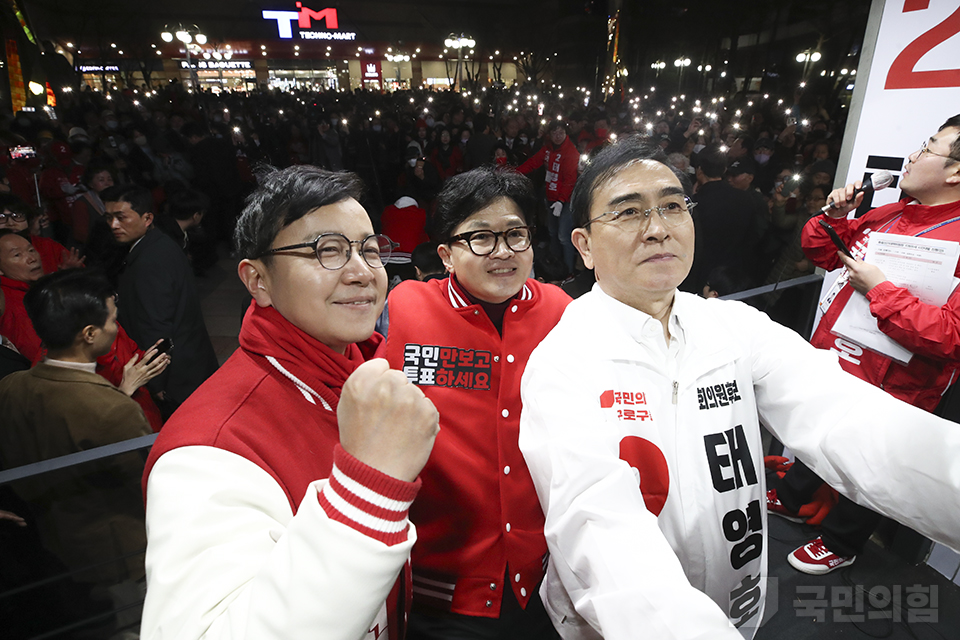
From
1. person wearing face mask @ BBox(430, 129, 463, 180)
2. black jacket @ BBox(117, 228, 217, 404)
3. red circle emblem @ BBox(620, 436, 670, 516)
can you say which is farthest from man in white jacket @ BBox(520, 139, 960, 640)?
person wearing face mask @ BBox(430, 129, 463, 180)

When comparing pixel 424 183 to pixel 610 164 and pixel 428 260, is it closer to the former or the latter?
pixel 428 260

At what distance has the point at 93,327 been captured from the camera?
2426 millimetres

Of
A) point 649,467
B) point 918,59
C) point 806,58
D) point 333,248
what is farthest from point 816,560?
point 806,58

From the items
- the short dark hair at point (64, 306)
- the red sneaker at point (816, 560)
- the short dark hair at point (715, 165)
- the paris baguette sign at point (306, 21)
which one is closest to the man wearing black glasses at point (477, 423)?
the short dark hair at point (64, 306)

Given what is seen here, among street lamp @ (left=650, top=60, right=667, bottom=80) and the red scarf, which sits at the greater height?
street lamp @ (left=650, top=60, right=667, bottom=80)

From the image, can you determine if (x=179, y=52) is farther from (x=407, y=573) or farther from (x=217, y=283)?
(x=407, y=573)

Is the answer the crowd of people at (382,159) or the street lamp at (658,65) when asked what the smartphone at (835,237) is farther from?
the street lamp at (658,65)

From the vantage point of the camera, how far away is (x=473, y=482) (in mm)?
1665

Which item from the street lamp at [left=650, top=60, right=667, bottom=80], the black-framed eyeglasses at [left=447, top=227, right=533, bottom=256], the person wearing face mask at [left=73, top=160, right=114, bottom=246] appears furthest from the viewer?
the street lamp at [left=650, top=60, right=667, bottom=80]

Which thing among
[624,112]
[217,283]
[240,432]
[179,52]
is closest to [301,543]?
[240,432]

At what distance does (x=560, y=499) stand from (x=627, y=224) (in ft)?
2.76

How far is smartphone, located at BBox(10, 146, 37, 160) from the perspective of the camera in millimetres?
6174

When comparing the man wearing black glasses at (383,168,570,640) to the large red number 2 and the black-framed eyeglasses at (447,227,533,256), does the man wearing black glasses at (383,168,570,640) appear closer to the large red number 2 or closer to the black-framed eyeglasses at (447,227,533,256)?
the black-framed eyeglasses at (447,227,533,256)

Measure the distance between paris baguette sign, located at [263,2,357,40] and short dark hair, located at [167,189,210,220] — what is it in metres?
18.5
